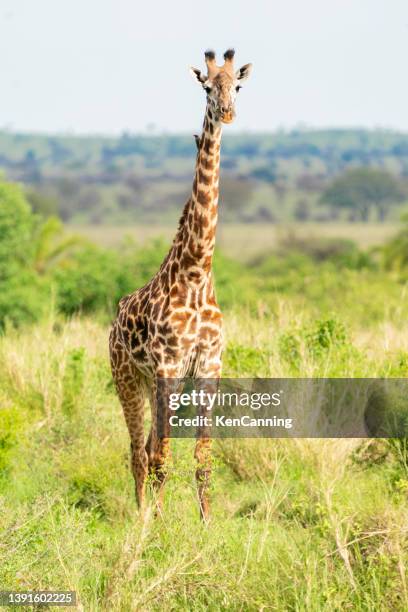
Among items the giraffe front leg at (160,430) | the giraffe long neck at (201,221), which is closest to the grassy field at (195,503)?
the giraffe front leg at (160,430)

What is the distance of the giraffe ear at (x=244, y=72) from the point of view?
23.4 ft

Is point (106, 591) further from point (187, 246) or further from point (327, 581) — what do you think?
point (187, 246)

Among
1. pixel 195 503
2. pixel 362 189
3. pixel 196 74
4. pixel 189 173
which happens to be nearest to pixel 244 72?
pixel 196 74

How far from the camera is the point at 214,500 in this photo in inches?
316

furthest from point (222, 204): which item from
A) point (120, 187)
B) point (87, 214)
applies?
point (120, 187)

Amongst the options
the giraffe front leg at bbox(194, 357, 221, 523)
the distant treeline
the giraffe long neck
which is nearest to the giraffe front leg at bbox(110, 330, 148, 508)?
the giraffe front leg at bbox(194, 357, 221, 523)

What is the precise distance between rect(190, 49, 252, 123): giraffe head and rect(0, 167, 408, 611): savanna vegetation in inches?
82.3

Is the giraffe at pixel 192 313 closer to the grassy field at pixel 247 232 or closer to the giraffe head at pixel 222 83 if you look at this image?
the giraffe head at pixel 222 83

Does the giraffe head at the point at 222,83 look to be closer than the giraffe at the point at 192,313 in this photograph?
Yes

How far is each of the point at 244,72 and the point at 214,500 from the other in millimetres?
2867

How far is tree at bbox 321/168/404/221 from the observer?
285 feet

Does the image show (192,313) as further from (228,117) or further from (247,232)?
(247,232)

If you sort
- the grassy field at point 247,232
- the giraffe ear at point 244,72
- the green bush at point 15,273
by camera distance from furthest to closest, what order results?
1. the grassy field at point 247,232
2. the green bush at point 15,273
3. the giraffe ear at point 244,72

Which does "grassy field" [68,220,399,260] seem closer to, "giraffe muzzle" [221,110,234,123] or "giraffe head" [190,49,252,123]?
"giraffe head" [190,49,252,123]
